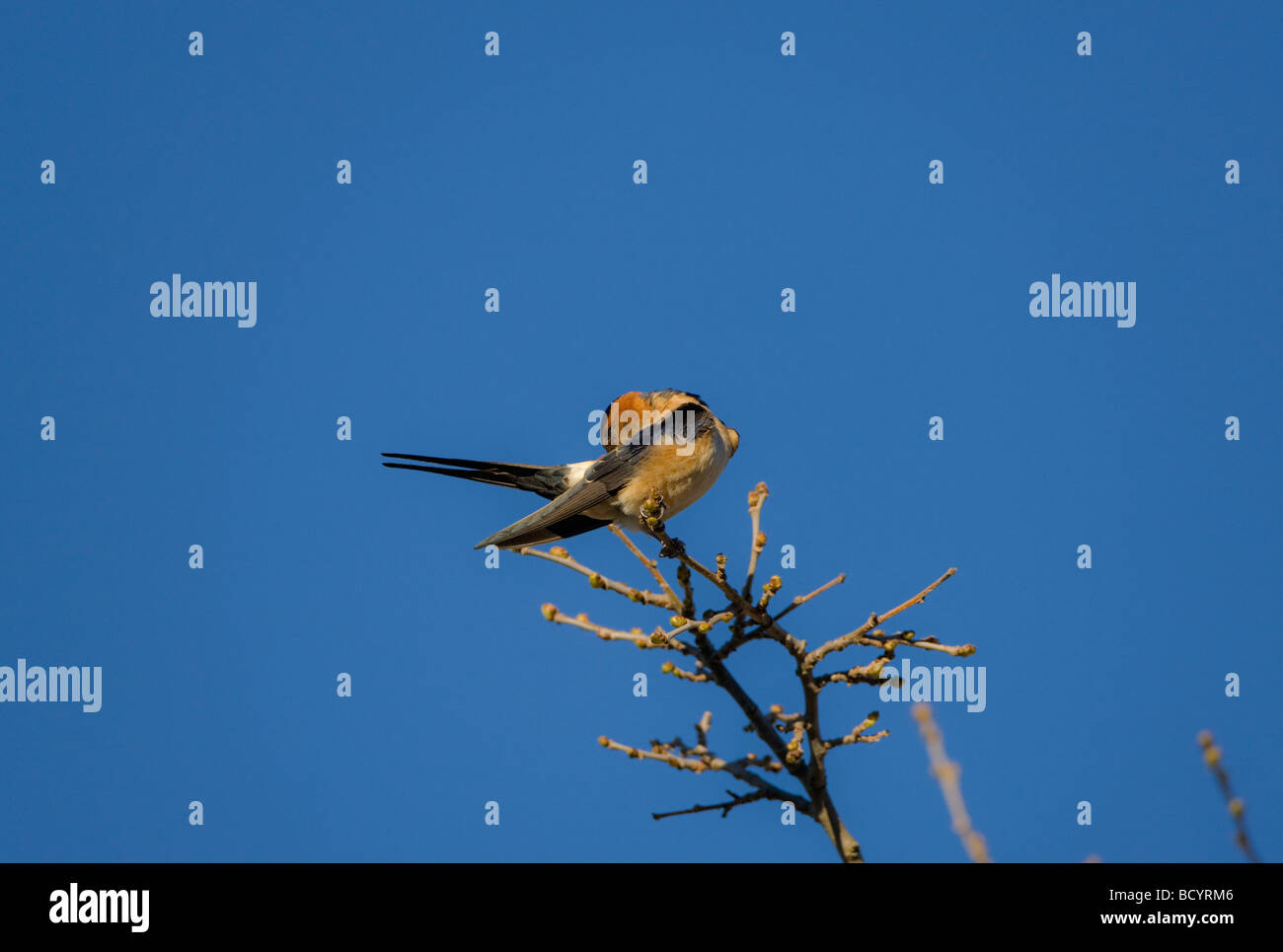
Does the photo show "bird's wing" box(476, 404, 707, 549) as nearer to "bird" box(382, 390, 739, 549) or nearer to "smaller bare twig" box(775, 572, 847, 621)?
"bird" box(382, 390, 739, 549)

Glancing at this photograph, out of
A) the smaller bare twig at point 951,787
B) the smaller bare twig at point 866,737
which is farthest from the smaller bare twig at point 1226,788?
the smaller bare twig at point 866,737

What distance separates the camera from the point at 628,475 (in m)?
6.21

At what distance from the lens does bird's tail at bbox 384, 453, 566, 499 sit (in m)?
5.70

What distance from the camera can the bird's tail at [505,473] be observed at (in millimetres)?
5695

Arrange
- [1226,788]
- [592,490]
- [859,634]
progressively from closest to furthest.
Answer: [1226,788] < [859,634] < [592,490]

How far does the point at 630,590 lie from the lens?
435cm

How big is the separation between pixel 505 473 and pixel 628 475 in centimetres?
70

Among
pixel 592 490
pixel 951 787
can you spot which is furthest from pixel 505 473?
pixel 951 787

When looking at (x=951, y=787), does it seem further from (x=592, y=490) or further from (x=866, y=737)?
(x=592, y=490)

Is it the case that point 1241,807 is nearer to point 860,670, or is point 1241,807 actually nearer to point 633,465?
point 860,670

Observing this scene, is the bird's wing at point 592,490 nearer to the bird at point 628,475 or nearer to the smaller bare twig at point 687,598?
the bird at point 628,475

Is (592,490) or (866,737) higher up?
(592,490)

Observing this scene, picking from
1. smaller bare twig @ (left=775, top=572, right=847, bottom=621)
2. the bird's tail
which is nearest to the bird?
the bird's tail
